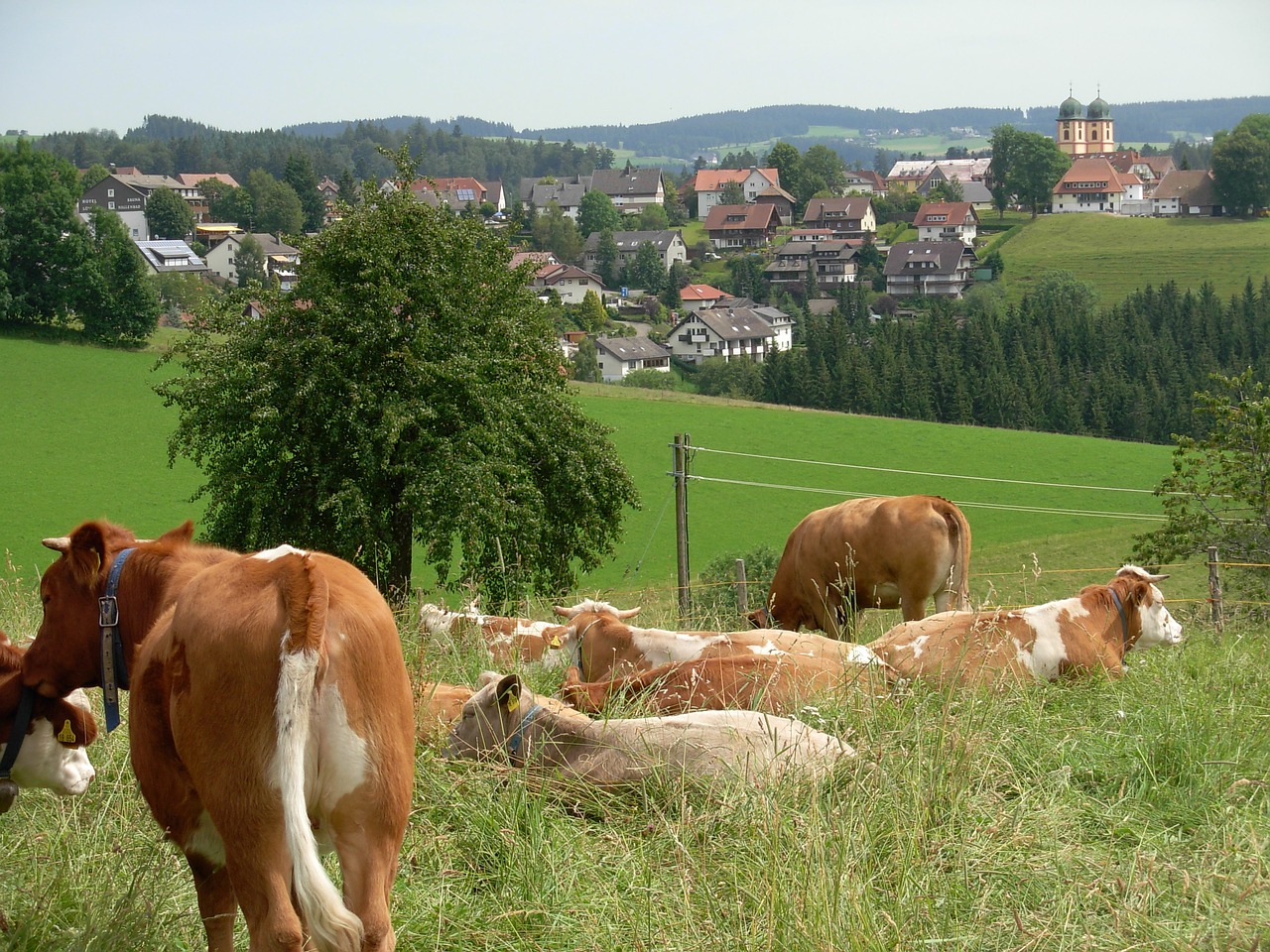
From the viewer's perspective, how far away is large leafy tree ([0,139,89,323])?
56.0 m

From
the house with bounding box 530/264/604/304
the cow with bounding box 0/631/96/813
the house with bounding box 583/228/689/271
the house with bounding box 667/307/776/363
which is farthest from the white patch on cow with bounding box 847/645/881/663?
the house with bounding box 583/228/689/271

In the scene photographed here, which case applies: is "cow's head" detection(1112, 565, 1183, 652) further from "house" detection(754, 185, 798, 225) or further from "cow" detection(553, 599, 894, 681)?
"house" detection(754, 185, 798, 225)

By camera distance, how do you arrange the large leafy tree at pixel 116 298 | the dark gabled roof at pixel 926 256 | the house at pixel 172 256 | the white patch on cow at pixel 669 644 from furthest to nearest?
1. the dark gabled roof at pixel 926 256
2. the house at pixel 172 256
3. the large leafy tree at pixel 116 298
4. the white patch on cow at pixel 669 644

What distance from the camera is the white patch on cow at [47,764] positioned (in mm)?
4637

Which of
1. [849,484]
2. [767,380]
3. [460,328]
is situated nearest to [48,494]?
[460,328]

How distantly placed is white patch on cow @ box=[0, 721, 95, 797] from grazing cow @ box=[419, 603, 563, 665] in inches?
116

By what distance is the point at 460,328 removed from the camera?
23.9 meters

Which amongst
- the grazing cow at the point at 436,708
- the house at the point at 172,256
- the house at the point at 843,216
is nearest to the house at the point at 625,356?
the house at the point at 172,256

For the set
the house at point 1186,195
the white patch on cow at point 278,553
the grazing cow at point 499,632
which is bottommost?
the grazing cow at point 499,632

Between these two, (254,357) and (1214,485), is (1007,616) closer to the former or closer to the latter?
(254,357)

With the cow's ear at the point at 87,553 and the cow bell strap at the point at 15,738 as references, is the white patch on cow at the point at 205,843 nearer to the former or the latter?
the cow's ear at the point at 87,553

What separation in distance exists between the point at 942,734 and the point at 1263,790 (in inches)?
55.1

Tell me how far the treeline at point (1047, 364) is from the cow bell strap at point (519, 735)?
3341 inches

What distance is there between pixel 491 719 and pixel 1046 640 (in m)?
3.78
